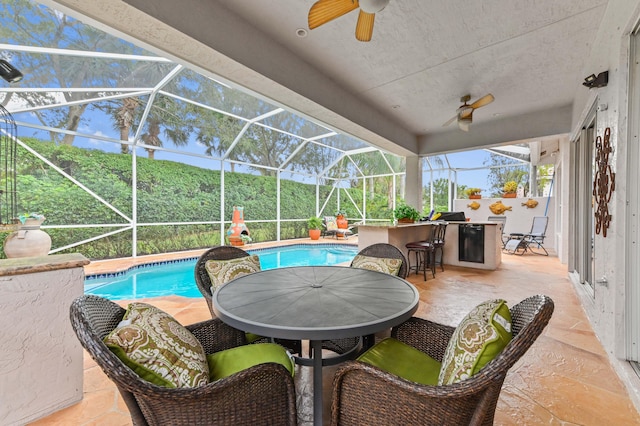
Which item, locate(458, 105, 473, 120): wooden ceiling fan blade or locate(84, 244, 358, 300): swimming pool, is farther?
locate(84, 244, 358, 300): swimming pool

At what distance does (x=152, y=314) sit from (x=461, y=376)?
1230 mm

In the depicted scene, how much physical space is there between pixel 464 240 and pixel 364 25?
5.10 m

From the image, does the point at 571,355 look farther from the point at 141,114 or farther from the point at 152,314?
the point at 141,114

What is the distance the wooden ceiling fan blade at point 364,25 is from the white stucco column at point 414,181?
5.01 metres

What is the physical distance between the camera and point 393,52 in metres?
3.38

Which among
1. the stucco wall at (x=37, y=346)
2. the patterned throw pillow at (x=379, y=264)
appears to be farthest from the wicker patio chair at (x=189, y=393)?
the patterned throw pillow at (x=379, y=264)

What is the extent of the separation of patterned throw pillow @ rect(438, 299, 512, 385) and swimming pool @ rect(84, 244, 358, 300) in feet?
14.4

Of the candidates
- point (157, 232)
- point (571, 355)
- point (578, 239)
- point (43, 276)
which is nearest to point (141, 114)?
point (157, 232)

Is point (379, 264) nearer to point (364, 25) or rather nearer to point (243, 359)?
point (243, 359)

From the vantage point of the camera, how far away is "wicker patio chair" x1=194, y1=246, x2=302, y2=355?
2072mm

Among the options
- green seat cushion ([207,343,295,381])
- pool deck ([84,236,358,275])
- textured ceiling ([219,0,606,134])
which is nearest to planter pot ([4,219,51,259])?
pool deck ([84,236,358,275])

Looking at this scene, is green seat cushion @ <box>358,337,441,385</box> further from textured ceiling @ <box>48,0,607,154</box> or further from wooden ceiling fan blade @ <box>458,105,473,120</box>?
wooden ceiling fan blade @ <box>458,105,473,120</box>

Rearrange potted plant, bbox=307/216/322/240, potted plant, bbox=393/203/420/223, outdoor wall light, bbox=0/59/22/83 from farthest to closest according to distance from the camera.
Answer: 1. potted plant, bbox=307/216/322/240
2. potted plant, bbox=393/203/420/223
3. outdoor wall light, bbox=0/59/22/83

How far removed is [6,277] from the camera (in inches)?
59.9
